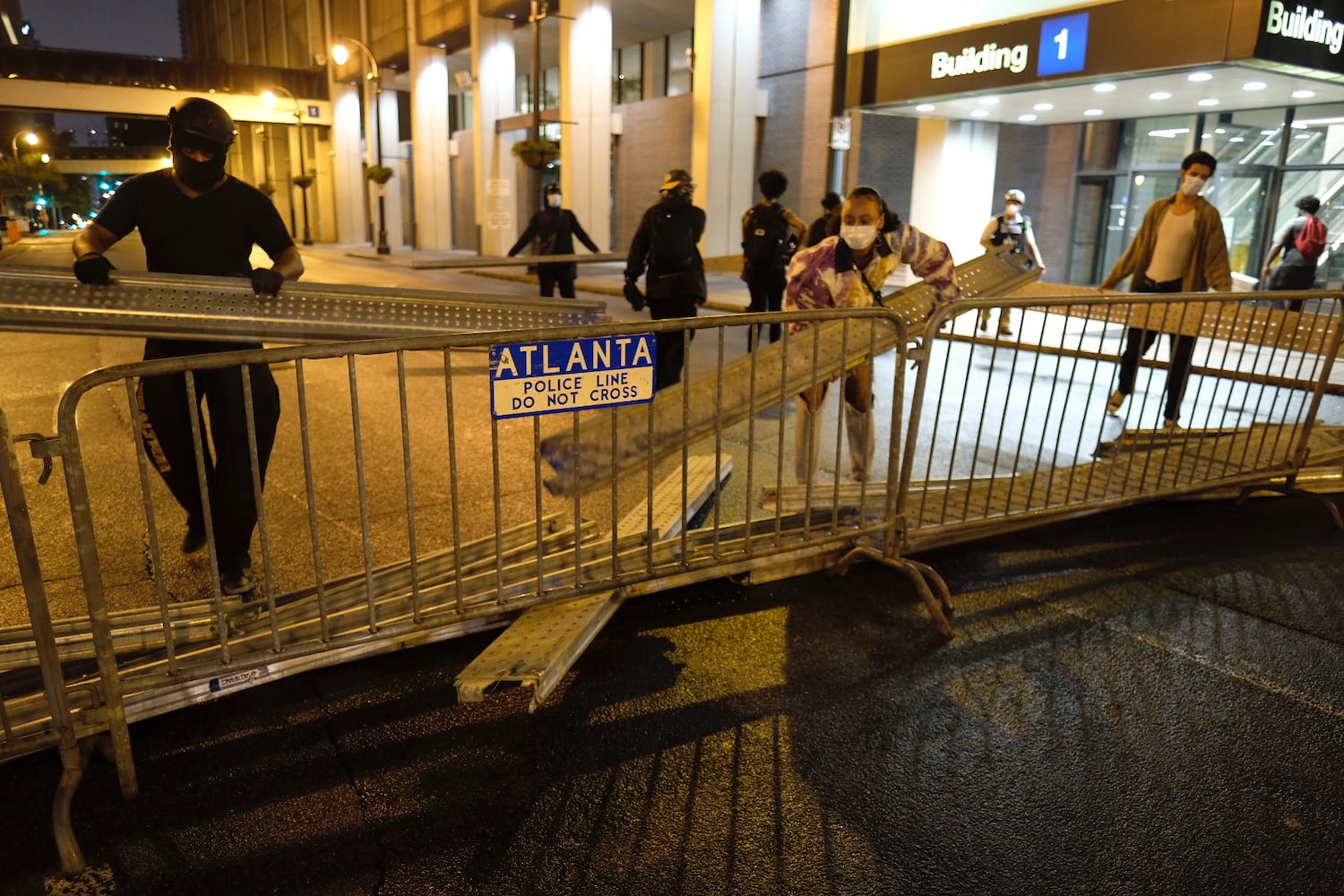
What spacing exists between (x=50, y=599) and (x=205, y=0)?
317 ft

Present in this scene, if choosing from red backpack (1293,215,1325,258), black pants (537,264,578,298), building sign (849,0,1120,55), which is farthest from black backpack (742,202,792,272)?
building sign (849,0,1120,55)

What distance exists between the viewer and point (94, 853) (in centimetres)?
260

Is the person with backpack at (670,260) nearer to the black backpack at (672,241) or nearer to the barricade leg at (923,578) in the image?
the black backpack at (672,241)

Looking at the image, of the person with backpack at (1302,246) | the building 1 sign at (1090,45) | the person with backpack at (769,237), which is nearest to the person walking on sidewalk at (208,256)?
the person with backpack at (769,237)

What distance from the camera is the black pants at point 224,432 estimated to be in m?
3.85

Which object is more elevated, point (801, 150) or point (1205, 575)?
point (801, 150)

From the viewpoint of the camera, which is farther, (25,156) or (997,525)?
(25,156)

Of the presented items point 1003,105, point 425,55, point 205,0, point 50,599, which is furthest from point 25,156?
point 50,599

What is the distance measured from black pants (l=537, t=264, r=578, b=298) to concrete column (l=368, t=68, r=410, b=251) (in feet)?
103

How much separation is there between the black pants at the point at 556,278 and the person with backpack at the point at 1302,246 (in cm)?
937

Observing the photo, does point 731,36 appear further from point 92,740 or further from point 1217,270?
point 92,740

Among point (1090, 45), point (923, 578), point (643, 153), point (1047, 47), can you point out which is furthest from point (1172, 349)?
point (643, 153)

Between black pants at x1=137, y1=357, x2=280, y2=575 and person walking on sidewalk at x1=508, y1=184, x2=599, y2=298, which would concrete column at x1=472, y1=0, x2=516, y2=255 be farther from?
black pants at x1=137, y1=357, x2=280, y2=575

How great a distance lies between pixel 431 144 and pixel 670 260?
30983 mm
